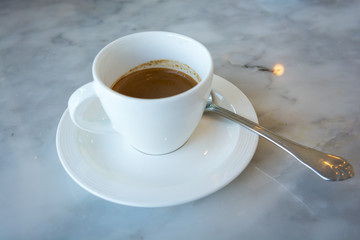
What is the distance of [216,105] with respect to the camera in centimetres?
71

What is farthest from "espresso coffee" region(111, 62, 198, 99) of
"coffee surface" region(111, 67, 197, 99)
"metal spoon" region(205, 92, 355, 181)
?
"metal spoon" region(205, 92, 355, 181)

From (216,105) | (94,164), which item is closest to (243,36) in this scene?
(216,105)

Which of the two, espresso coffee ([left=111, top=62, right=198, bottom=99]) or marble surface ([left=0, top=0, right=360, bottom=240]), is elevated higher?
espresso coffee ([left=111, top=62, right=198, bottom=99])

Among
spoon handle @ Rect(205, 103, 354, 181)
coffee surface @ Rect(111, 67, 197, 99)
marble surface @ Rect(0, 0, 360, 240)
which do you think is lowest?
marble surface @ Rect(0, 0, 360, 240)

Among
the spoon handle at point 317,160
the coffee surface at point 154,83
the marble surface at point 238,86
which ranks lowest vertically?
the marble surface at point 238,86

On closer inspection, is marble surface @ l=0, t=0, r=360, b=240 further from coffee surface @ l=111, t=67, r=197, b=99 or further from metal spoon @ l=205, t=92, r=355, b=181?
coffee surface @ l=111, t=67, r=197, b=99

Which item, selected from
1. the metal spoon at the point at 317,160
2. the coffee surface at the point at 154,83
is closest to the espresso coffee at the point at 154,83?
the coffee surface at the point at 154,83

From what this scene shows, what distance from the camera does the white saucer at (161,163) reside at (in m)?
0.52

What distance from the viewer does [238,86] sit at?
34.4 inches

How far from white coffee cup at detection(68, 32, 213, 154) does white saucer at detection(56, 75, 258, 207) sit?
0.10 feet

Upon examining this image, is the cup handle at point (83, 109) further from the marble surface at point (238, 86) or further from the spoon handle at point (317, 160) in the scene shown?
the spoon handle at point (317, 160)

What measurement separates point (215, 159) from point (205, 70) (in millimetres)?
178

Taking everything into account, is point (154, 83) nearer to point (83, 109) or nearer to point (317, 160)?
point (83, 109)

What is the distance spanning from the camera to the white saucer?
52 centimetres
